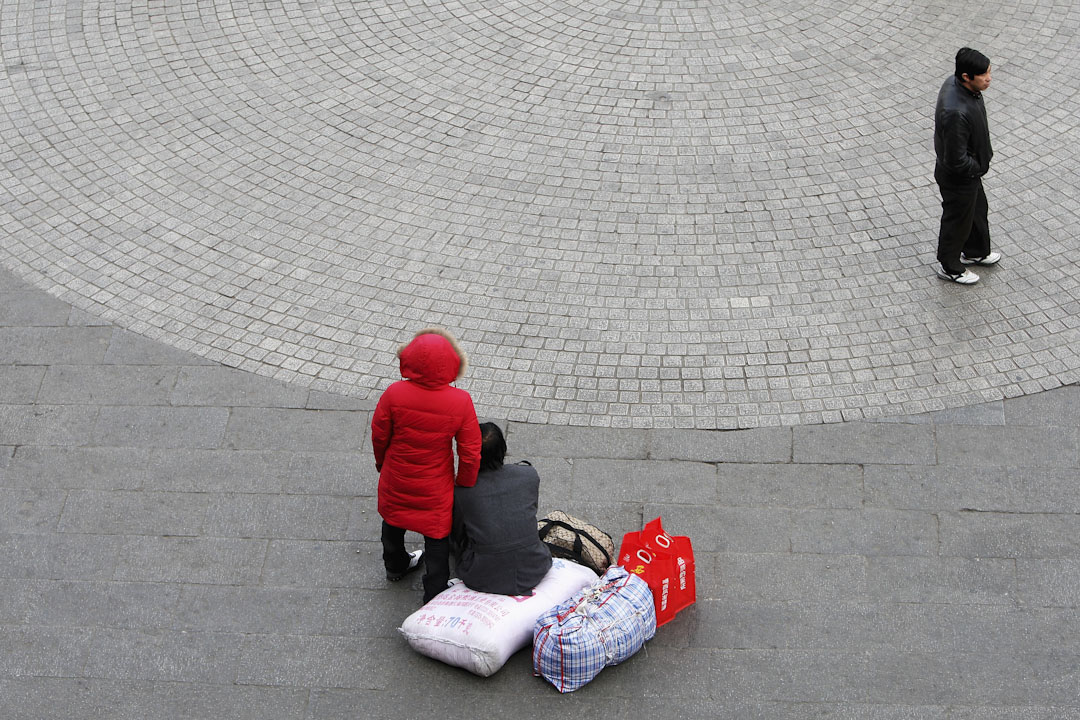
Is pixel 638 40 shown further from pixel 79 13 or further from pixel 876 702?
pixel 876 702

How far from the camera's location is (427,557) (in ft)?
18.4

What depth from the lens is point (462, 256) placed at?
8117 millimetres

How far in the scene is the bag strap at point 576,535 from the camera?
5.81m

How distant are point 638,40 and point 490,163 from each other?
240 centimetres

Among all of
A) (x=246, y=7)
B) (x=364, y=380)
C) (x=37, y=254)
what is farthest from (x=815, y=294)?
(x=246, y=7)

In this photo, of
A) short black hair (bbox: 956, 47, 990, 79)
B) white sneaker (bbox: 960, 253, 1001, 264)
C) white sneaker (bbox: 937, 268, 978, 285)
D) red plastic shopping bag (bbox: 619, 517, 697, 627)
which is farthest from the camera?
white sneaker (bbox: 960, 253, 1001, 264)

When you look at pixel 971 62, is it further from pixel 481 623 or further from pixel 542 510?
pixel 481 623

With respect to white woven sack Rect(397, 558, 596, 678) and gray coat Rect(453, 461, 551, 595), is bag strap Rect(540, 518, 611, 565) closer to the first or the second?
white woven sack Rect(397, 558, 596, 678)

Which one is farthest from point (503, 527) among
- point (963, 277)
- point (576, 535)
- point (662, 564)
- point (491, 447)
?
point (963, 277)

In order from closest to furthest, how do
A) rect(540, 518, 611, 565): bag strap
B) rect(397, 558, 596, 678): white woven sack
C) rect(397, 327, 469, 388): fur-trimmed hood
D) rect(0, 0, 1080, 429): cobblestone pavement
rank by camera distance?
rect(397, 327, 469, 388): fur-trimmed hood → rect(397, 558, 596, 678): white woven sack → rect(540, 518, 611, 565): bag strap → rect(0, 0, 1080, 429): cobblestone pavement

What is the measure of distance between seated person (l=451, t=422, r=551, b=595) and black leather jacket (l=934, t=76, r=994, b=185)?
11.9ft

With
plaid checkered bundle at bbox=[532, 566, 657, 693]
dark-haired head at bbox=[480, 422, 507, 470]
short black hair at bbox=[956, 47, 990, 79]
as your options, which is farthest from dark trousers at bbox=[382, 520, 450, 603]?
short black hair at bbox=[956, 47, 990, 79]

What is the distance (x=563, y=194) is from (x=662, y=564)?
12.8ft

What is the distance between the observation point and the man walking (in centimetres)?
693
